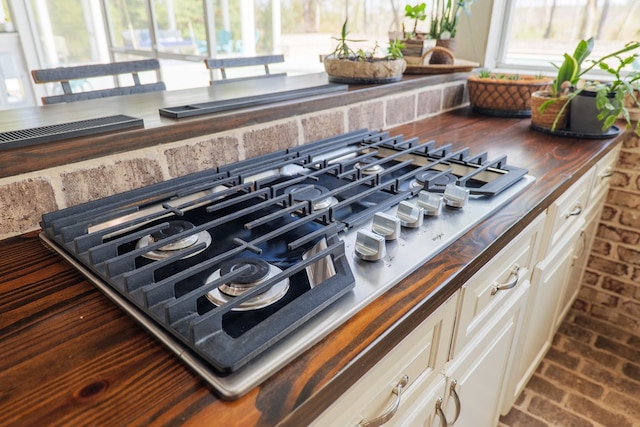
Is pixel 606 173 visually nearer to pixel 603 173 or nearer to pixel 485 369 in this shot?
pixel 603 173

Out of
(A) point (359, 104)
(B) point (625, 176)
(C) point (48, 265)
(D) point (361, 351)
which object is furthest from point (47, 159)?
(B) point (625, 176)

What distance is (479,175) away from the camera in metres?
1.00

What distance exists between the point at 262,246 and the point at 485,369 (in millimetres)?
620

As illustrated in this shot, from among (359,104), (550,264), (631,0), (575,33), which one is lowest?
(550,264)

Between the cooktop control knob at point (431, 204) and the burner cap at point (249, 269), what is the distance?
1.05 ft

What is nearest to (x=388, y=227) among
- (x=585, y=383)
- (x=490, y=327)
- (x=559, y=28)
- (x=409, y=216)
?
(x=409, y=216)

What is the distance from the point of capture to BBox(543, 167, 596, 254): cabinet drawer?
105cm

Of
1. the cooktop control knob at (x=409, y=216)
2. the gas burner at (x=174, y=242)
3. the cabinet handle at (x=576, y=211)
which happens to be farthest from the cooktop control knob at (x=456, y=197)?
the cabinet handle at (x=576, y=211)

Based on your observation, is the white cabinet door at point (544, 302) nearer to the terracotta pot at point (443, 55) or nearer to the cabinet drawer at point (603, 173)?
the cabinet drawer at point (603, 173)

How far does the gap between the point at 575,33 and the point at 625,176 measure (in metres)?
0.69

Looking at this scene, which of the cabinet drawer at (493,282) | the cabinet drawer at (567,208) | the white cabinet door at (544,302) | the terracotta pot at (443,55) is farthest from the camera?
the terracotta pot at (443,55)

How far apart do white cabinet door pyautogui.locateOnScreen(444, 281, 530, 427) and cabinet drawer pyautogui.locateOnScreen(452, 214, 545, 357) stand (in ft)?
0.10

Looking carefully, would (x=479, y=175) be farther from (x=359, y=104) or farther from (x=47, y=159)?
(x=47, y=159)

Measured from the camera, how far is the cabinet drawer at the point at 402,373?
52 centimetres
